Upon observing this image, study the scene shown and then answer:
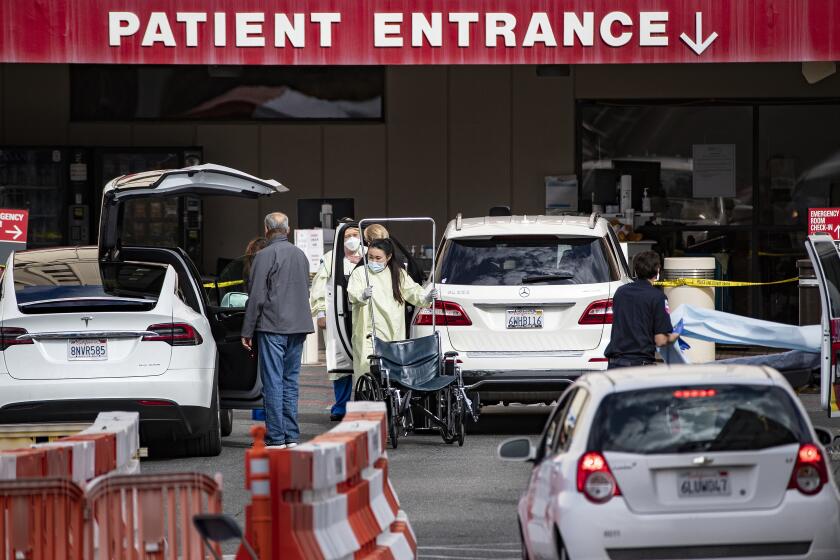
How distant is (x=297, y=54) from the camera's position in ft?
63.1

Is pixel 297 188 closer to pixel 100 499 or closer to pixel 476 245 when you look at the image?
pixel 476 245

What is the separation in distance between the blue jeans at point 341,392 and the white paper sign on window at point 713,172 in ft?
35.1

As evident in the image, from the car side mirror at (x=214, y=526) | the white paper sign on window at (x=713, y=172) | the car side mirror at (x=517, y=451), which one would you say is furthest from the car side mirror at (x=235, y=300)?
the white paper sign on window at (x=713, y=172)

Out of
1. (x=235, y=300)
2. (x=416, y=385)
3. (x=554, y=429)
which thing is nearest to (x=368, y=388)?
(x=416, y=385)

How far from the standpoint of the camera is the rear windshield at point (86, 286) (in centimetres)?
1210

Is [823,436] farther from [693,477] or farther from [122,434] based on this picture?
[122,434]

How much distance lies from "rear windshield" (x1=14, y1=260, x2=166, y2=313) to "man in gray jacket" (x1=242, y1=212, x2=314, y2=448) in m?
0.79

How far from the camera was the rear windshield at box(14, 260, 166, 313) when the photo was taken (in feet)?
39.7

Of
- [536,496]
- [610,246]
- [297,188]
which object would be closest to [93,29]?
[297,188]

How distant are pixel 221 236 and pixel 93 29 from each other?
5.72 m

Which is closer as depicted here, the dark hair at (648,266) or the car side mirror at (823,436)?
the car side mirror at (823,436)

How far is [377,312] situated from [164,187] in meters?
2.51

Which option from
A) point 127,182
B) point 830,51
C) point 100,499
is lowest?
point 100,499

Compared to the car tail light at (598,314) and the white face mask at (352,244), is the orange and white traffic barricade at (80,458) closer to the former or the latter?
the car tail light at (598,314)
